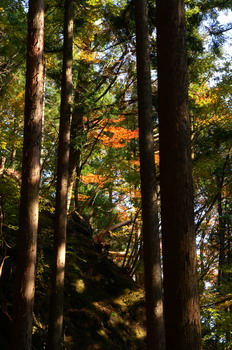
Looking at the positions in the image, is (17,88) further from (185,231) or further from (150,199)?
(185,231)

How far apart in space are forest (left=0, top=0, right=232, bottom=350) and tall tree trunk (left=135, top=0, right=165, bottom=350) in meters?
0.02

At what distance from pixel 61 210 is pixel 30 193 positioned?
2429 millimetres

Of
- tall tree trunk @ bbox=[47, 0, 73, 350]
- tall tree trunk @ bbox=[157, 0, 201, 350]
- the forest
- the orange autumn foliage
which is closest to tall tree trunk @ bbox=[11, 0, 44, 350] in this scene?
the forest

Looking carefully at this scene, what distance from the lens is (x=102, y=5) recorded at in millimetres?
11781

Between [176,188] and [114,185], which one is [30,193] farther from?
[114,185]

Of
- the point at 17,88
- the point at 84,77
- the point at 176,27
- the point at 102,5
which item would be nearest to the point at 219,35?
the point at 102,5

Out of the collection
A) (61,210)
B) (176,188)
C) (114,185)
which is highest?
(114,185)

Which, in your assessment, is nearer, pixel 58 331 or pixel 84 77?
pixel 58 331

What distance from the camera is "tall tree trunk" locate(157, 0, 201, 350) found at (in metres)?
3.31

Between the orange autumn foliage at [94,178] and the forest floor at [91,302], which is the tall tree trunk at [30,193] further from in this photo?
the orange autumn foliage at [94,178]

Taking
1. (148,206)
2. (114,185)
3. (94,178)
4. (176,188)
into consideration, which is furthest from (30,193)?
(114,185)

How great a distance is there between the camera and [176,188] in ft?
11.7

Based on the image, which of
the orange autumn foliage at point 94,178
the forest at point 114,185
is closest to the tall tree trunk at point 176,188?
the forest at point 114,185

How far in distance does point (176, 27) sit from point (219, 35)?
6826 millimetres
